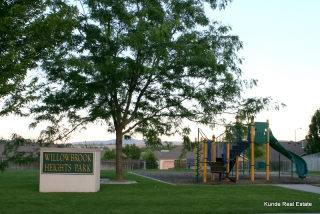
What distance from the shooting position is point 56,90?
2133cm

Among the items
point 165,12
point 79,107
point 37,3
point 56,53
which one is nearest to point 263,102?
point 165,12

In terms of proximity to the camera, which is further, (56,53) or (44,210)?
(56,53)

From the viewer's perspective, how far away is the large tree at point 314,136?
192ft

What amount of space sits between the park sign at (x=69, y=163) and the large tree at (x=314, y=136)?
46306 mm

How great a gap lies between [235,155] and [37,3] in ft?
43.2

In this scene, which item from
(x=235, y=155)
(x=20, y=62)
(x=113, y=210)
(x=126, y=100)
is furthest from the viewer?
(x=235, y=155)

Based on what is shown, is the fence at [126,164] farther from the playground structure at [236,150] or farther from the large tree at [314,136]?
the playground structure at [236,150]

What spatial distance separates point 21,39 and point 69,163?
5.32 metres

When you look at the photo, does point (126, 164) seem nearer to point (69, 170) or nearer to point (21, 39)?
point (69, 170)

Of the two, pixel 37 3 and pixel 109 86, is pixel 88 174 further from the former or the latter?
pixel 37 3

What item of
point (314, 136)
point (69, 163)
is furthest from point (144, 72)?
point (314, 136)

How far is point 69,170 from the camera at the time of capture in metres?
17.1

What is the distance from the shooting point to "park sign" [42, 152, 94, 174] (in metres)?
17.1

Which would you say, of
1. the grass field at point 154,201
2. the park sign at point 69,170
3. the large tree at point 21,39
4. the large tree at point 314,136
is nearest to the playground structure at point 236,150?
the grass field at point 154,201
